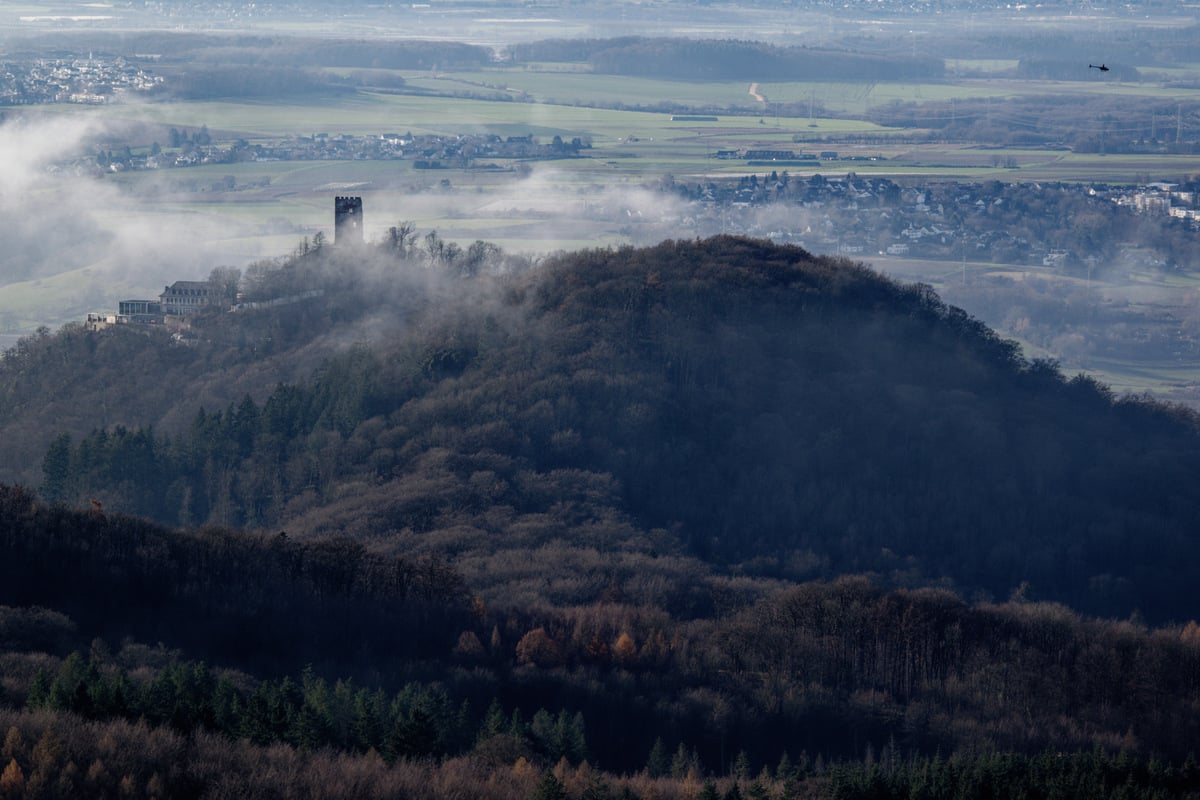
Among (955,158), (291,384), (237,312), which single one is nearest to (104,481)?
(291,384)

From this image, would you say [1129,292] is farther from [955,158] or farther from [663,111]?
[663,111]

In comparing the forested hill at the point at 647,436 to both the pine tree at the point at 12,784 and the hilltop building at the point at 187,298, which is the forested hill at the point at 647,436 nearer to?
the hilltop building at the point at 187,298

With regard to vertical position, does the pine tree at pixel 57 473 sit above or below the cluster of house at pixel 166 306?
below

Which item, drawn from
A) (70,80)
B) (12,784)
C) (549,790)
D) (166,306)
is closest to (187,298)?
(166,306)

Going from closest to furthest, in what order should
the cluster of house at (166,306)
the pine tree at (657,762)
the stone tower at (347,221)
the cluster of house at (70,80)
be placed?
the pine tree at (657,762)
the cluster of house at (166,306)
the stone tower at (347,221)
the cluster of house at (70,80)

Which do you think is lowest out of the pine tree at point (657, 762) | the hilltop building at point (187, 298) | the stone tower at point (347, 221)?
the pine tree at point (657, 762)

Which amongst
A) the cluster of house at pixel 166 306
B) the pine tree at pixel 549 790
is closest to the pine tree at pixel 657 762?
the pine tree at pixel 549 790
